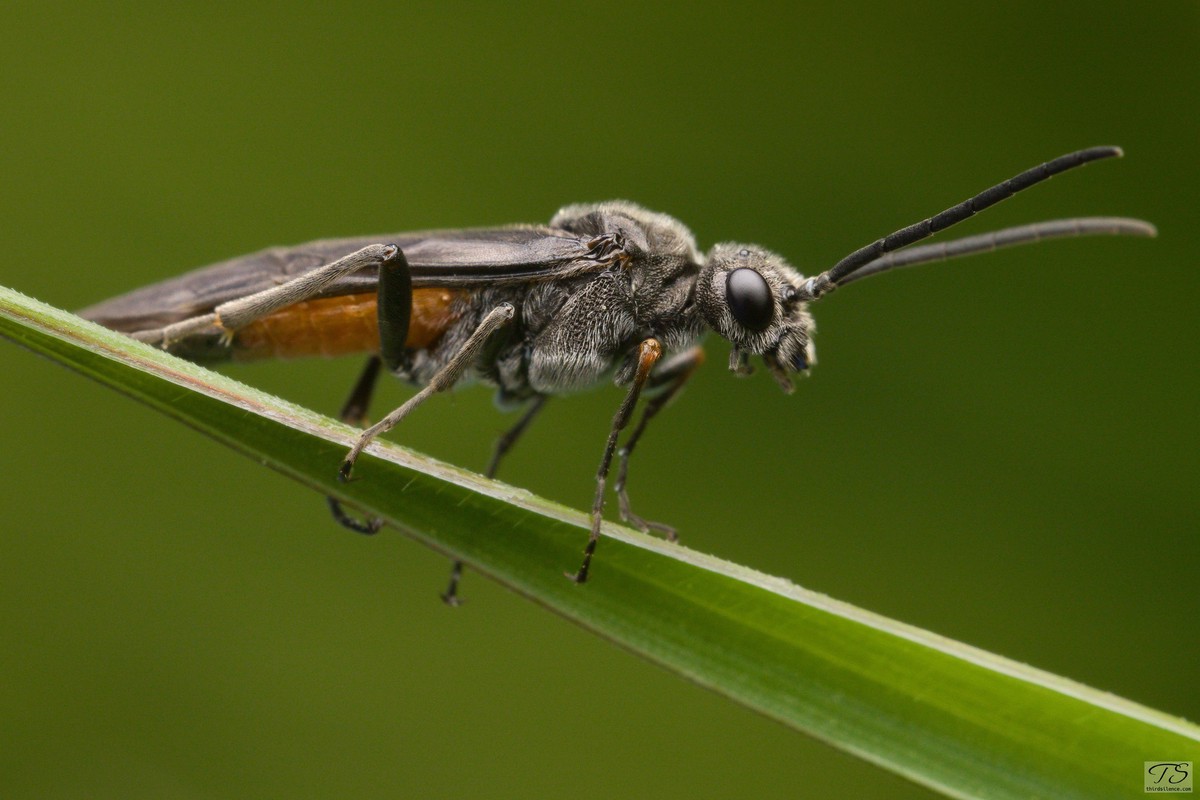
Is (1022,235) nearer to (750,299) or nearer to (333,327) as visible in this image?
(750,299)

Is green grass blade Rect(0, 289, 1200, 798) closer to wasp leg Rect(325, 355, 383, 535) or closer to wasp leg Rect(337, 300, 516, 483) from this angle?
wasp leg Rect(337, 300, 516, 483)

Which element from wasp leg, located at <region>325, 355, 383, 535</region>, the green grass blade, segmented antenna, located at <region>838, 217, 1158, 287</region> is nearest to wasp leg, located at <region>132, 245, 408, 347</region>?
wasp leg, located at <region>325, 355, 383, 535</region>

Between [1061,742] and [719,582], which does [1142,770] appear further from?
[719,582]

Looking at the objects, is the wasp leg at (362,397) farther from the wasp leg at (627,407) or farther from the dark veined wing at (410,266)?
the wasp leg at (627,407)

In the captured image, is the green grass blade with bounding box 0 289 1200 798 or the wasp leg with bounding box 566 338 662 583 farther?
the wasp leg with bounding box 566 338 662 583

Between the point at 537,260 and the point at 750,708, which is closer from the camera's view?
the point at 750,708

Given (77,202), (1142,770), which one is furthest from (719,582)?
(77,202)
